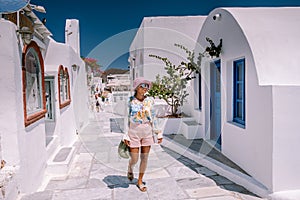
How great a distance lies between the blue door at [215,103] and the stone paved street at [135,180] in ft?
5.66

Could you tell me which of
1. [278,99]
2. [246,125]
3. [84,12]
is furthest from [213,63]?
[84,12]

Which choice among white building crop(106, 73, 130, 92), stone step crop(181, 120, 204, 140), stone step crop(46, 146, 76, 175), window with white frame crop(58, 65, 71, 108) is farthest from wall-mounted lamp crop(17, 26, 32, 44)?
white building crop(106, 73, 130, 92)

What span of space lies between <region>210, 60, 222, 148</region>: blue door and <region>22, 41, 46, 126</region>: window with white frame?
5.10 m

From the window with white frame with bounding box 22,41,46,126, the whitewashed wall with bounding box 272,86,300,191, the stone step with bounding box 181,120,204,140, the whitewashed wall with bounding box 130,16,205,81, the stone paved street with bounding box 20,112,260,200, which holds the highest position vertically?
the whitewashed wall with bounding box 130,16,205,81

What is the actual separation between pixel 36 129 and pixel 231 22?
5035 mm

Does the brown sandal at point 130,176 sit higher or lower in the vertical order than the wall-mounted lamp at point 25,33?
lower

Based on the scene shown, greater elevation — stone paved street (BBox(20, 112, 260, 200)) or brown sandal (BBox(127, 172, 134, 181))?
brown sandal (BBox(127, 172, 134, 181))

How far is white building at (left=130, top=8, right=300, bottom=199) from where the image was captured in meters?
4.03

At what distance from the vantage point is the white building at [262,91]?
403 centimetres

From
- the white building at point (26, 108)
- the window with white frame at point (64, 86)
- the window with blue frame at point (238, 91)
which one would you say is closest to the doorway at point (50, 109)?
the white building at point (26, 108)

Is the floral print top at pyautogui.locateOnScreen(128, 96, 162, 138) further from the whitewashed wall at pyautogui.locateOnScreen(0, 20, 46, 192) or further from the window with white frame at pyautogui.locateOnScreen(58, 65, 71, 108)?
the window with white frame at pyautogui.locateOnScreen(58, 65, 71, 108)

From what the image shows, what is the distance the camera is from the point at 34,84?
5590 millimetres

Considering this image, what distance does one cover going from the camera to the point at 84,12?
513 inches

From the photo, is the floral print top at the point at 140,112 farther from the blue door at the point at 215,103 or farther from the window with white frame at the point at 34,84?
the blue door at the point at 215,103
